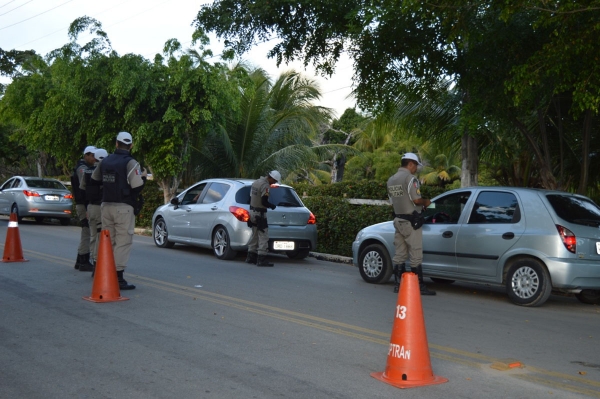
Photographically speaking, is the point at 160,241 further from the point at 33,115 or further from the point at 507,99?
the point at 33,115

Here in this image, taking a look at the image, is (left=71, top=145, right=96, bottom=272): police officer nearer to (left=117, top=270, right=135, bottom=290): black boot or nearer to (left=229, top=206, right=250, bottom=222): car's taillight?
(left=117, top=270, right=135, bottom=290): black boot

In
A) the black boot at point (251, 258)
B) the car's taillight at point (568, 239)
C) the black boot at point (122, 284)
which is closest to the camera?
the car's taillight at point (568, 239)

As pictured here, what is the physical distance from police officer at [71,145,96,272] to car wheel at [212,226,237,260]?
3121 mm

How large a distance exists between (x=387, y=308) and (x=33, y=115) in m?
19.6

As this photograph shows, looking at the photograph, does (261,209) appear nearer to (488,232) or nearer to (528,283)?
(488,232)

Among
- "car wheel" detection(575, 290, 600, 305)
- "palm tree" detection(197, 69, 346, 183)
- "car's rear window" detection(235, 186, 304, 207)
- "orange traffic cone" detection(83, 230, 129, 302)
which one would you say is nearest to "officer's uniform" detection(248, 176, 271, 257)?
"car's rear window" detection(235, 186, 304, 207)

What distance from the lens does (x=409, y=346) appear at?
5531 mm

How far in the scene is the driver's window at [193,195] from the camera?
50.5ft

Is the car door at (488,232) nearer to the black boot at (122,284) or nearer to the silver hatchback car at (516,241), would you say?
the silver hatchback car at (516,241)

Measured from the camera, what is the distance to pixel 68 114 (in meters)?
23.4

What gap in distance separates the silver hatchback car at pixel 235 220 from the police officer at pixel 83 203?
3.15 m

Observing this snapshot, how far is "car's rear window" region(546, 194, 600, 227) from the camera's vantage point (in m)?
9.51

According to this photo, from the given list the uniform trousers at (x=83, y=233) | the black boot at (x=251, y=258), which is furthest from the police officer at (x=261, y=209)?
the uniform trousers at (x=83, y=233)

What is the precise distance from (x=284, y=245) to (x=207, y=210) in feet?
6.01
